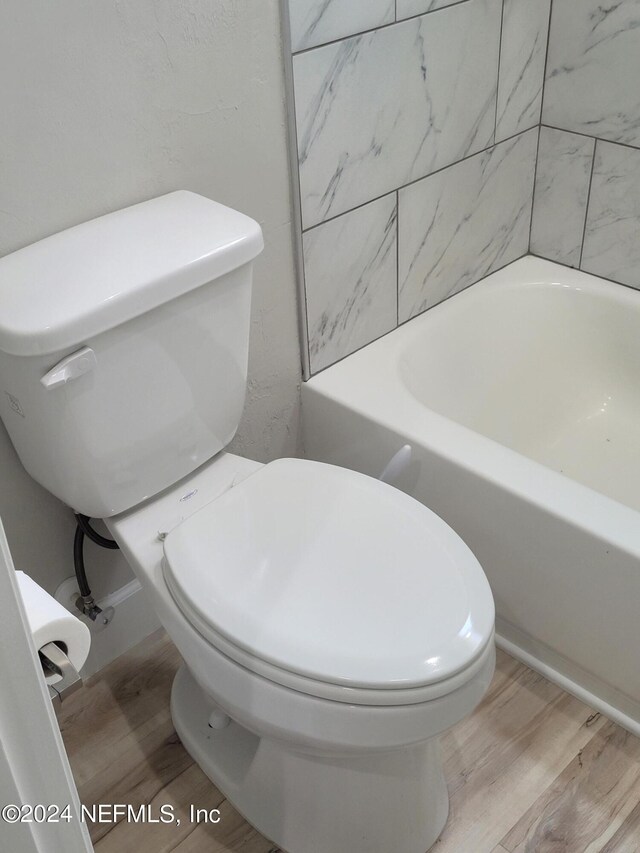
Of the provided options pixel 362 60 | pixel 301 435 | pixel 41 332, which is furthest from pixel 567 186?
pixel 41 332

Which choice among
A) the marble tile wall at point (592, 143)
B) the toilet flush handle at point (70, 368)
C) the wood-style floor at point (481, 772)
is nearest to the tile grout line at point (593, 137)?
the marble tile wall at point (592, 143)

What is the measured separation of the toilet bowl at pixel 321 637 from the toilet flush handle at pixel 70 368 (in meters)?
0.26

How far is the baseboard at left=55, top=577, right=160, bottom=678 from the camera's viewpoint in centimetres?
154

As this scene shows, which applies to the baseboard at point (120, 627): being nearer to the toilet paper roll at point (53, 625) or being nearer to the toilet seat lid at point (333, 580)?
the toilet seat lid at point (333, 580)

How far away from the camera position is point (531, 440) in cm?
184

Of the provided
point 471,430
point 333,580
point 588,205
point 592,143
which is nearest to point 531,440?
point 471,430

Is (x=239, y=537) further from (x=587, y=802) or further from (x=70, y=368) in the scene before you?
(x=587, y=802)

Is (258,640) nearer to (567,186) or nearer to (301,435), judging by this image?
(301,435)

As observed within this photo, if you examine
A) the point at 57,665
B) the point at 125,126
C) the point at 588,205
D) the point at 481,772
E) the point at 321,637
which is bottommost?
the point at 481,772

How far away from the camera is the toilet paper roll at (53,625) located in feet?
1.83

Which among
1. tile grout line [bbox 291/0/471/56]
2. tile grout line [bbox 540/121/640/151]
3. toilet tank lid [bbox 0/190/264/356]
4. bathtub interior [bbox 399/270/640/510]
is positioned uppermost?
tile grout line [bbox 291/0/471/56]

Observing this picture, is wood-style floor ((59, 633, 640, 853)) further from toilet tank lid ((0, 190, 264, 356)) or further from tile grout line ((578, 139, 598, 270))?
tile grout line ((578, 139, 598, 270))

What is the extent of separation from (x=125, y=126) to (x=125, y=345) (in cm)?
31

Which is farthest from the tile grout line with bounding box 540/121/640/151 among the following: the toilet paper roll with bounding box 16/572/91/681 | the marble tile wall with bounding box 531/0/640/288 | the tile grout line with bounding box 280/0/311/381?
the toilet paper roll with bounding box 16/572/91/681
